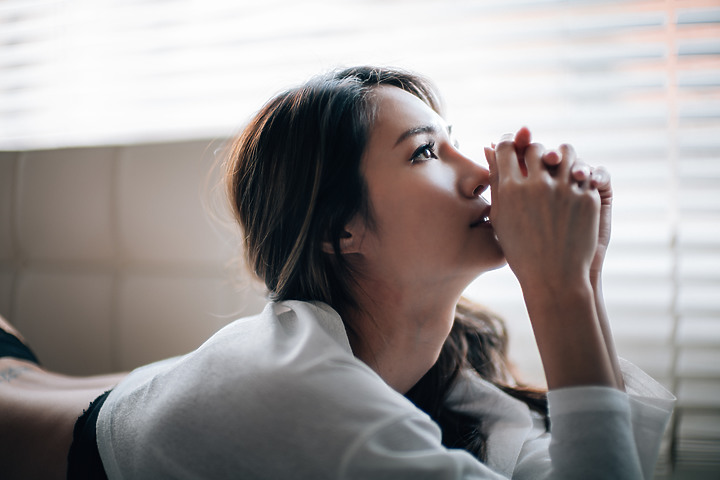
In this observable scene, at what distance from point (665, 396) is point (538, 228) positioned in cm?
29

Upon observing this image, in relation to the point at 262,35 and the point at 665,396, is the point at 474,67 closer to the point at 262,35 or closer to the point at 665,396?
the point at 262,35

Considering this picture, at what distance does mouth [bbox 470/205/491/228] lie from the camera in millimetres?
726

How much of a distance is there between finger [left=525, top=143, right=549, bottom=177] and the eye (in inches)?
5.5

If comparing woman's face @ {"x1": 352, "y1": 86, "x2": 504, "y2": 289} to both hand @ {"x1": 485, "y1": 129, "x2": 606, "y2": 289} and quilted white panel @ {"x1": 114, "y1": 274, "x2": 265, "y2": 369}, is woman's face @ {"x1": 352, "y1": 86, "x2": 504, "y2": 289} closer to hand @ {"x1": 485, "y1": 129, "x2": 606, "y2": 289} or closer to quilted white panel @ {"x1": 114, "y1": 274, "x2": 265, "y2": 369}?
hand @ {"x1": 485, "y1": 129, "x2": 606, "y2": 289}

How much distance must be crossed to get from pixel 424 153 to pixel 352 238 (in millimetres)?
175

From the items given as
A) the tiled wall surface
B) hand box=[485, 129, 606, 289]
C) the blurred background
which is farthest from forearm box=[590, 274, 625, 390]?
the tiled wall surface

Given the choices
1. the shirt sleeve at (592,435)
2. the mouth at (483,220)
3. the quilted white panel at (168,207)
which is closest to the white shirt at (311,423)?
the shirt sleeve at (592,435)

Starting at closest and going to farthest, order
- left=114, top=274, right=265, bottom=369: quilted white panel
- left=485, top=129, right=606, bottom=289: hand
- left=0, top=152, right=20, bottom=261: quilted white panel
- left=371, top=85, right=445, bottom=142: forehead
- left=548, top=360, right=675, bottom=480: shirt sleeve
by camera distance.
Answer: left=548, top=360, right=675, bottom=480: shirt sleeve → left=485, top=129, right=606, bottom=289: hand → left=371, top=85, right=445, bottom=142: forehead → left=114, top=274, right=265, bottom=369: quilted white panel → left=0, top=152, right=20, bottom=261: quilted white panel

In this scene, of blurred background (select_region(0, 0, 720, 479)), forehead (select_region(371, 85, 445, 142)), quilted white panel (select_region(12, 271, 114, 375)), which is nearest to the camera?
forehead (select_region(371, 85, 445, 142))

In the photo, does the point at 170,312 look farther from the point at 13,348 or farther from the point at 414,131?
the point at 414,131

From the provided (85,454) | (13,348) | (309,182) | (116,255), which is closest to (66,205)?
Result: (116,255)

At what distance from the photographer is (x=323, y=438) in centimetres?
55

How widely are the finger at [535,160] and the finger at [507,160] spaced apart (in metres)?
0.02

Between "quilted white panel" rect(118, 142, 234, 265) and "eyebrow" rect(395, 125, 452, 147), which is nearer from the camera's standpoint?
"eyebrow" rect(395, 125, 452, 147)
